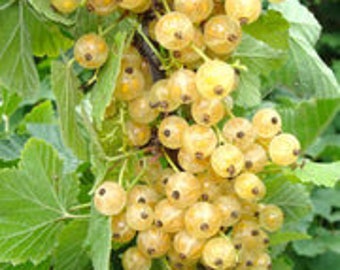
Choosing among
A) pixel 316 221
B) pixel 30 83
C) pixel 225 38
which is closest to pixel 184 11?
pixel 225 38

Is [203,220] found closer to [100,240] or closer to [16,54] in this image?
[100,240]

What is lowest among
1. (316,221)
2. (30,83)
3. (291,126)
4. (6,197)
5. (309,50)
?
(316,221)

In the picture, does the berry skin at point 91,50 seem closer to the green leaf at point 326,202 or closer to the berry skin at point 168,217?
the berry skin at point 168,217

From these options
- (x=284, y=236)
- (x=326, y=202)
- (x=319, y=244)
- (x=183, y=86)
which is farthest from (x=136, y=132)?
(x=326, y=202)

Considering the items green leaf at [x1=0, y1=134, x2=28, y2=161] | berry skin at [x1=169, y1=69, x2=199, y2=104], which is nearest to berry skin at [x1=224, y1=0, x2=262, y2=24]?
berry skin at [x1=169, y1=69, x2=199, y2=104]

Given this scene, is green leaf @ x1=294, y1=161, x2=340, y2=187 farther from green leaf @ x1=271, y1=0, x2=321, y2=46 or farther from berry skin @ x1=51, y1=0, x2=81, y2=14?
berry skin @ x1=51, y1=0, x2=81, y2=14

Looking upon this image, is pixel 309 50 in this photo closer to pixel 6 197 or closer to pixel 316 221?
pixel 6 197
